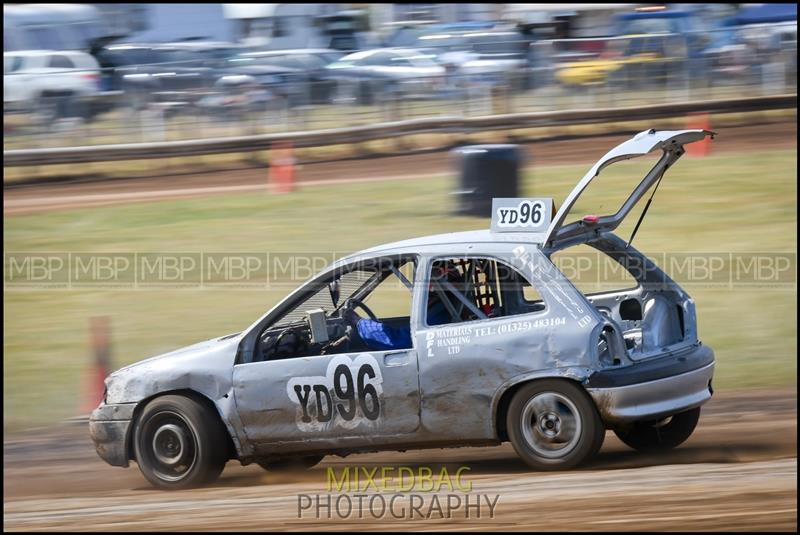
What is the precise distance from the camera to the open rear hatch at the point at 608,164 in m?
6.54

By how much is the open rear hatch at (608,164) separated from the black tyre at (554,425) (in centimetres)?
88

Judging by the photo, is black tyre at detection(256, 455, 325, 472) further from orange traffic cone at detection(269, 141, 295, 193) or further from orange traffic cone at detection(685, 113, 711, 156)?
orange traffic cone at detection(685, 113, 711, 156)

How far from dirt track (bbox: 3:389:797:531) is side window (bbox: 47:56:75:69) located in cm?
1511

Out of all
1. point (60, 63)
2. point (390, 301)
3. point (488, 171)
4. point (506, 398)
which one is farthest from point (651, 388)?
point (60, 63)

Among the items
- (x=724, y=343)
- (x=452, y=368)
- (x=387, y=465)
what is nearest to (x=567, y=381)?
(x=452, y=368)

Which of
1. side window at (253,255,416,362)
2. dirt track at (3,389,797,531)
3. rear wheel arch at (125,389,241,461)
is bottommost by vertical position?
dirt track at (3,389,797,531)

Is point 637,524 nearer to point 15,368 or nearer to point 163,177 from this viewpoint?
point 15,368

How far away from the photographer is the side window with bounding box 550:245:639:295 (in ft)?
41.1

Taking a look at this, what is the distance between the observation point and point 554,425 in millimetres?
6367

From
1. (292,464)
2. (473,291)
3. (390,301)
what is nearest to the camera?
(473,291)

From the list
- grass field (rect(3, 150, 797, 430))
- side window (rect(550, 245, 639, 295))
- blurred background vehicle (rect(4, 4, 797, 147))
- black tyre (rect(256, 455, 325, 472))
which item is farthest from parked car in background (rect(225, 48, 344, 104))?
black tyre (rect(256, 455, 325, 472))

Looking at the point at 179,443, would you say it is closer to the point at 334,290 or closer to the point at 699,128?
the point at 334,290

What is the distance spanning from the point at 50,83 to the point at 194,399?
15547mm

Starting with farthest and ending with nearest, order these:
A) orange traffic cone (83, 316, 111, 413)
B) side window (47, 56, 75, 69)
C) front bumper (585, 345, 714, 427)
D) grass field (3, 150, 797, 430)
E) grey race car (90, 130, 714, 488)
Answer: side window (47, 56, 75, 69) → grass field (3, 150, 797, 430) → orange traffic cone (83, 316, 111, 413) → grey race car (90, 130, 714, 488) → front bumper (585, 345, 714, 427)
